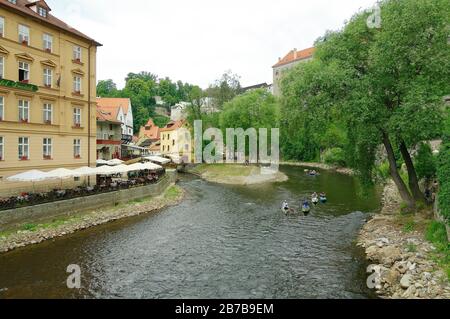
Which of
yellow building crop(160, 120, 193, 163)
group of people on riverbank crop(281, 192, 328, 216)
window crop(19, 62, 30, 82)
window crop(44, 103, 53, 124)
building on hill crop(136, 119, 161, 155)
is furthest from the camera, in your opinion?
building on hill crop(136, 119, 161, 155)

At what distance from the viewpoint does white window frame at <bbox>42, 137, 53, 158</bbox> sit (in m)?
28.7

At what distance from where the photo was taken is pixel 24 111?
26875mm

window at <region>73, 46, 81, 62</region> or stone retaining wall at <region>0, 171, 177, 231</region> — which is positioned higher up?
window at <region>73, 46, 81, 62</region>

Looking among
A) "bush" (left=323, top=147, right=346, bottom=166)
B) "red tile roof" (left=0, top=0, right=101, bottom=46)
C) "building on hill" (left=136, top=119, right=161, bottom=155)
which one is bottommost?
"bush" (left=323, top=147, right=346, bottom=166)

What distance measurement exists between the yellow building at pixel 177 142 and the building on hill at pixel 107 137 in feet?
81.0

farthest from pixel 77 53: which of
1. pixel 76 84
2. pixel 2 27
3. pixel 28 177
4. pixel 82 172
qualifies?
pixel 28 177

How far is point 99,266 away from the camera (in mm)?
17266

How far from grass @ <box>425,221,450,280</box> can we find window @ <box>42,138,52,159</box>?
29.7 meters

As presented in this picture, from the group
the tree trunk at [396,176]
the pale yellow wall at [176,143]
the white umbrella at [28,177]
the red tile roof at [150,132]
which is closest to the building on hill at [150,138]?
the red tile roof at [150,132]

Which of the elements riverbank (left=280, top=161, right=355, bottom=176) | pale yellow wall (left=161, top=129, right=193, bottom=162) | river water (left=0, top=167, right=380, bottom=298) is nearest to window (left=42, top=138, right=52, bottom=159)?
river water (left=0, top=167, right=380, bottom=298)

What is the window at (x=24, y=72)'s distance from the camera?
26.5 m

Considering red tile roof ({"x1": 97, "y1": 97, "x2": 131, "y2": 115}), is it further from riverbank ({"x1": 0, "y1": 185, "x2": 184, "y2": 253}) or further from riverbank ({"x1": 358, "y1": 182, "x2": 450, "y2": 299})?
riverbank ({"x1": 358, "y1": 182, "x2": 450, "y2": 299})
